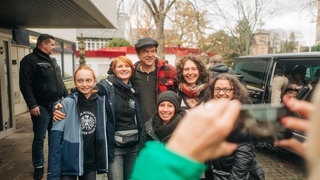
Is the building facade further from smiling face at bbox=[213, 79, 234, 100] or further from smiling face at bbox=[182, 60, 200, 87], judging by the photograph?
smiling face at bbox=[213, 79, 234, 100]

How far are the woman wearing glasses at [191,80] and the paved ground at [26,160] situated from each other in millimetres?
1753

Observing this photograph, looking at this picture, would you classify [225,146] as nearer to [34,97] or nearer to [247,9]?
[34,97]

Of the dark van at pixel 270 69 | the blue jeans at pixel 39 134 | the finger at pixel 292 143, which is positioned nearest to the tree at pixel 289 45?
the dark van at pixel 270 69

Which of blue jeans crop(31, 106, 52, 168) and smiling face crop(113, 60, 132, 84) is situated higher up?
smiling face crop(113, 60, 132, 84)

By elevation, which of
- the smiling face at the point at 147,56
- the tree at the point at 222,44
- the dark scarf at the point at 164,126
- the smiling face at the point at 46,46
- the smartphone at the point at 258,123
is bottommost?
the dark scarf at the point at 164,126

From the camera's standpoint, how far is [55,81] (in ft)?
16.1

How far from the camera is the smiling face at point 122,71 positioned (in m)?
3.44

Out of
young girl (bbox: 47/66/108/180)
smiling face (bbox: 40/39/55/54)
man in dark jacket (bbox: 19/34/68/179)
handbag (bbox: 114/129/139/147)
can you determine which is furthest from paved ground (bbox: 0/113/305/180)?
young girl (bbox: 47/66/108/180)

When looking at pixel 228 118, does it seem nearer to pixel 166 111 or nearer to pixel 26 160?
pixel 166 111

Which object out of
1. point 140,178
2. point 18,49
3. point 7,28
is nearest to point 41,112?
point 7,28

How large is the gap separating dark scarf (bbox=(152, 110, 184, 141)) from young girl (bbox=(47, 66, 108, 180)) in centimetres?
51

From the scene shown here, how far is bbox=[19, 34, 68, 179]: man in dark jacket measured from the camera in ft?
15.3

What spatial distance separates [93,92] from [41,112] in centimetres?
183

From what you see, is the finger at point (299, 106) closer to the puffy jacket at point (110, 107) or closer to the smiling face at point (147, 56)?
the puffy jacket at point (110, 107)
